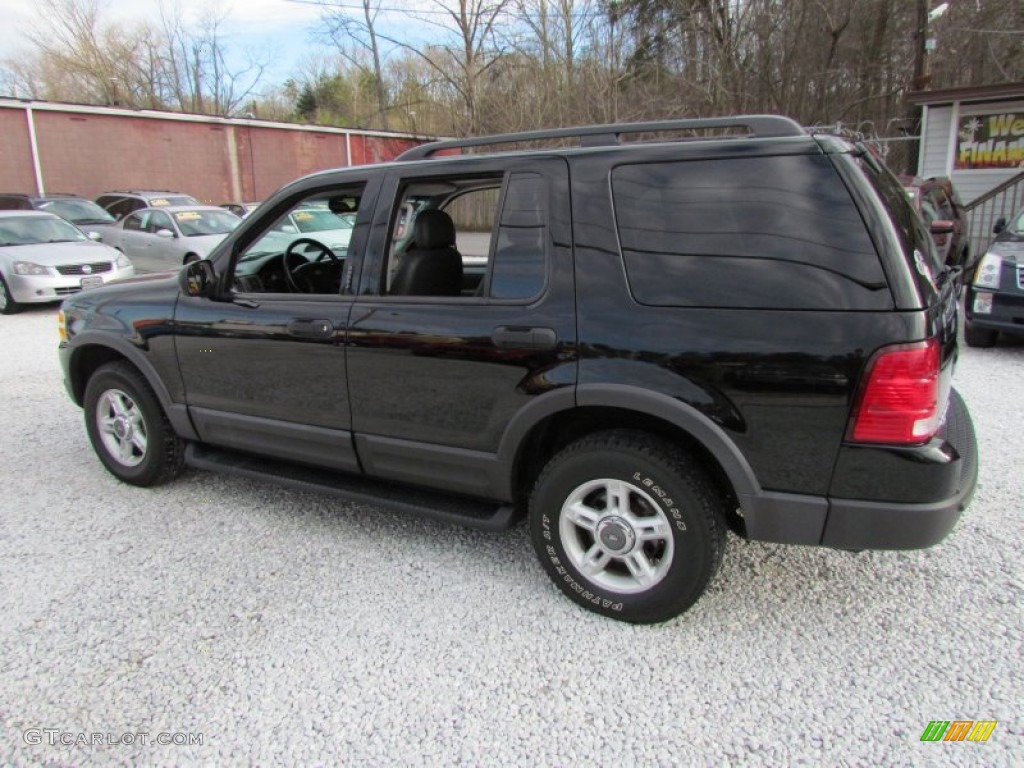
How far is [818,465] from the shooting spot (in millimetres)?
2303

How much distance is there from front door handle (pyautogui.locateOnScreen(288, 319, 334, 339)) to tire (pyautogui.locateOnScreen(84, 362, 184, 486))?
130 centimetres

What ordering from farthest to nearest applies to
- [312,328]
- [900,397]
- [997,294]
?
[997,294]
[312,328]
[900,397]

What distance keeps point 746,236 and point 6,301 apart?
1241 cm

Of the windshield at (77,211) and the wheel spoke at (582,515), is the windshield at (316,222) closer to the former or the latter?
the windshield at (77,211)

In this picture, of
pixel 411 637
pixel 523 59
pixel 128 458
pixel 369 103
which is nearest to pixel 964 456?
pixel 411 637

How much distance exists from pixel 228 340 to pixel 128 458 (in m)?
1.27

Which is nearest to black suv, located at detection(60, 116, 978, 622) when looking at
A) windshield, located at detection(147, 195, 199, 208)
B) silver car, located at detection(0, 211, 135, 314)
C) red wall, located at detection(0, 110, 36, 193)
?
silver car, located at detection(0, 211, 135, 314)

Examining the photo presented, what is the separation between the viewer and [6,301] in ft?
35.8

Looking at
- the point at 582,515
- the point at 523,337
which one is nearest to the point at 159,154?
Result: the point at 523,337

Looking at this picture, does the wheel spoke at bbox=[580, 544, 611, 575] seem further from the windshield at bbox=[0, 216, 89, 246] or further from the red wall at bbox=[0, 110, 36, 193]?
the red wall at bbox=[0, 110, 36, 193]

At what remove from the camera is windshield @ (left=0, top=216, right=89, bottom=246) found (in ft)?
37.3

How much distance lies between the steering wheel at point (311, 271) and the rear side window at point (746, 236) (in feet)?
7.53

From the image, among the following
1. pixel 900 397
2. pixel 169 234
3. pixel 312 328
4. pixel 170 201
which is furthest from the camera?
pixel 170 201

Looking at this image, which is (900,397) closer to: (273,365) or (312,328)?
(312,328)
